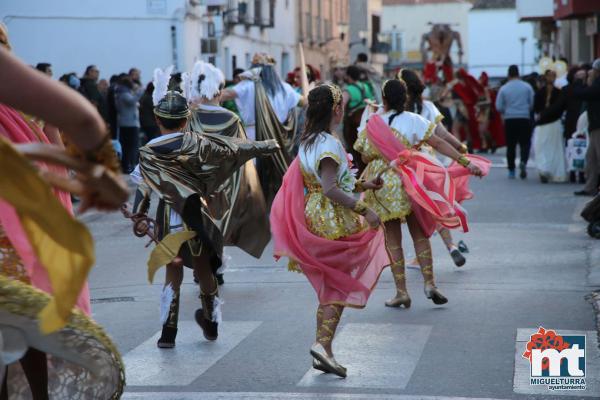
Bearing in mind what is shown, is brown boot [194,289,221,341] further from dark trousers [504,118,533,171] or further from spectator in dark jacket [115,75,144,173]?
spectator in dark jacket [115,75,144,173]

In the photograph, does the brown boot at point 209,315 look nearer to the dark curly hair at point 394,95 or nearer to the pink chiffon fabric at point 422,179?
the pink chiffon fabric at point 422,179

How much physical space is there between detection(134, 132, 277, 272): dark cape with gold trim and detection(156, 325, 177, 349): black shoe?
43 cm

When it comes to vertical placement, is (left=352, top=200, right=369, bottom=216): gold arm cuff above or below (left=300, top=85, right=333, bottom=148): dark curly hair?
below

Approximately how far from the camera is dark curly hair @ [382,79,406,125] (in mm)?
8469

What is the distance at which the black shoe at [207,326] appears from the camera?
7.48 metres

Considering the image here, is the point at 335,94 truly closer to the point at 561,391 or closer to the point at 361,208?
the point at 361,208

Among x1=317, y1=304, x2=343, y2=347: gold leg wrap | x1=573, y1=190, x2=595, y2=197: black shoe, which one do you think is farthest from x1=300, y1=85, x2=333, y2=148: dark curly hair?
x1=573, y1=190, x2=595, y2=197: black shoe

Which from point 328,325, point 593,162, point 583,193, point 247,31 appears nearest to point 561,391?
point 328,325

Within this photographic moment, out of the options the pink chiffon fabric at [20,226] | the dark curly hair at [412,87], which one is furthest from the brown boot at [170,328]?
the dark curly hair at [412,87]

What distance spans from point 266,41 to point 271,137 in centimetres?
3045

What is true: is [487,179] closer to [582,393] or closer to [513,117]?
[513,117]

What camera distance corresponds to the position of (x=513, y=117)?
20578 mm

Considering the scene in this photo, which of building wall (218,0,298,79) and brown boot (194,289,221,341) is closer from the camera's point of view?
brown boot (194,289,221,341)

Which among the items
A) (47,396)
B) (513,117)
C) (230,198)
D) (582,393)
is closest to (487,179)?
(513,117)
